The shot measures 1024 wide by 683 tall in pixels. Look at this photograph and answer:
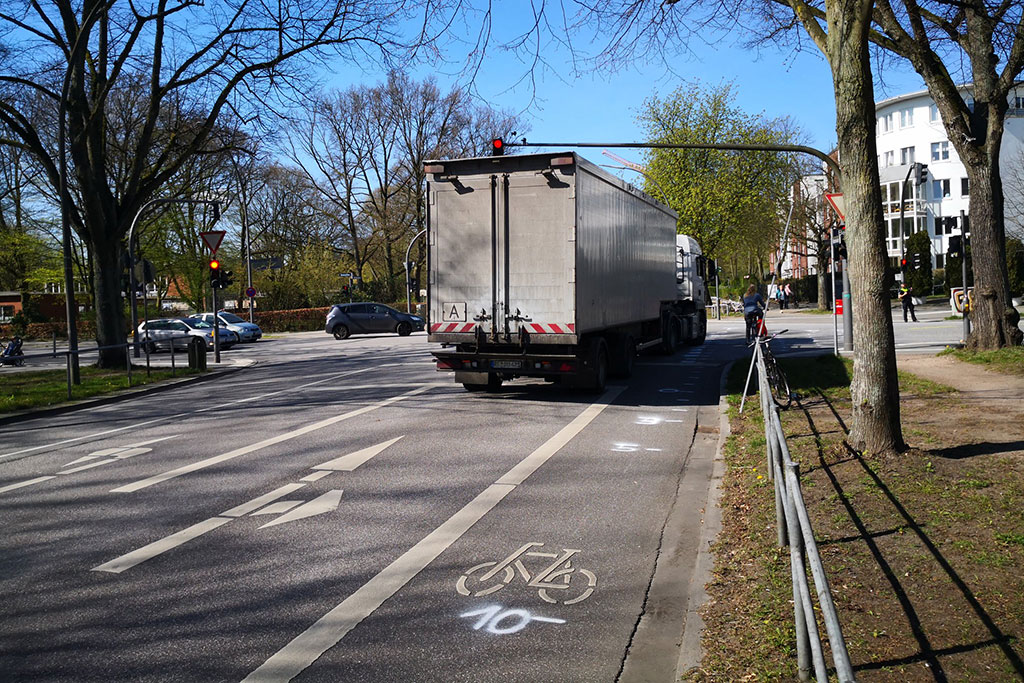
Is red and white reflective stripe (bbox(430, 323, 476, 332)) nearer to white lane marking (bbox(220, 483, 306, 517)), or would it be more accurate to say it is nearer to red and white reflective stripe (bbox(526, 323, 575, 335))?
red and white reflective stripe (bbox(526, 323, 575, 335))

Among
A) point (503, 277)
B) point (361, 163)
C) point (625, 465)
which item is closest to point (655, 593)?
point (625, 465)

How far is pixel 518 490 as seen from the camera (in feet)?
26.0

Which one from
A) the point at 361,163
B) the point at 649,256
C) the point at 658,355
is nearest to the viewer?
the point at 649,256

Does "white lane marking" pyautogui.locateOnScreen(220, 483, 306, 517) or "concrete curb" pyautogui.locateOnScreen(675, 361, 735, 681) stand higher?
"white lane marking" pyautogui.locateOnScreen(220, 483, 306, 517)

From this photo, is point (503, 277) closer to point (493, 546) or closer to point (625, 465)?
point (625, 465)

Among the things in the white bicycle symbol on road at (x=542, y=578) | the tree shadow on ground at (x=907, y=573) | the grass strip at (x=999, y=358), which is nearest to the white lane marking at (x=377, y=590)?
the white bicycle symbol on road at (x=542, y=578)

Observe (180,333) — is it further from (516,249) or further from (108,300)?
(516,249)

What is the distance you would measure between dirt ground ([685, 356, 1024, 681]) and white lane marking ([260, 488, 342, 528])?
127 inches

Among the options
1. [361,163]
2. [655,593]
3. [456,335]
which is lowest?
[655,593]

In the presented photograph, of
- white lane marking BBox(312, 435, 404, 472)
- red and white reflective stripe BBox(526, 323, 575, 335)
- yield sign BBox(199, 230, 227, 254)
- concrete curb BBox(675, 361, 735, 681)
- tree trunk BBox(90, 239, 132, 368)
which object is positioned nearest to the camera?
concrete curb BBox(675, 361, 735, 681)

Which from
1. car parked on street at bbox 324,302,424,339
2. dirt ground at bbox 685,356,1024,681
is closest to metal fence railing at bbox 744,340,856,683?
dirt ground at bbox 685,356,1024,681

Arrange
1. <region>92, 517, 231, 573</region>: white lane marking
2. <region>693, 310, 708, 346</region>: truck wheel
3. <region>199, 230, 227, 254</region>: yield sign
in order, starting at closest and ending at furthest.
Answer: <region>92, 517, 231, 573</region>: white lane marking → <region>199, 230, 227, 254</region>: yield sign → <region>693, 310, 708, 346</region>: truck wheel

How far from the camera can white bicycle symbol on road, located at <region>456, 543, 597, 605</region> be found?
5.24m

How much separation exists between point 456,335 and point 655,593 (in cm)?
888
